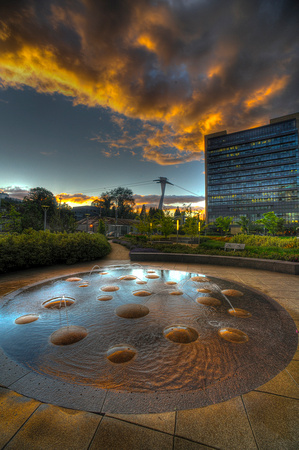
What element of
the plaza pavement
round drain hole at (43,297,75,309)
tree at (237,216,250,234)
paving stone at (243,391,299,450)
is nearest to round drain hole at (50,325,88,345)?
the plaza pavement

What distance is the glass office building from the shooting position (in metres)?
89.0

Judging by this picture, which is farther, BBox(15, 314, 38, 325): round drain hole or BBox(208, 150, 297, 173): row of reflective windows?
BBox(208, 150, 297, 173): row of reflective windows

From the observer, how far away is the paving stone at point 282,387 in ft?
7.02

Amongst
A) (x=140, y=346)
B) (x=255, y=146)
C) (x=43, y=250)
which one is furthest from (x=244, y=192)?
(x=140, y=346)

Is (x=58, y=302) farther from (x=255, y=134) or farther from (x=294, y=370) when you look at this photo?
(x=255, y=134)

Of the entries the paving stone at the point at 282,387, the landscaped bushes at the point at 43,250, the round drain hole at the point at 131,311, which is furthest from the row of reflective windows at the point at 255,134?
the paving stone at the point at 282,387

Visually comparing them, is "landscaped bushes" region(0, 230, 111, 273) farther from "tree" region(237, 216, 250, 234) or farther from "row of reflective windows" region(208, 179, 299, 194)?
"row of reflective windows" region(208, 179, 299, 194)

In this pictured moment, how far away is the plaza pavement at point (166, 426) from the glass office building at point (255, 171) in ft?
354

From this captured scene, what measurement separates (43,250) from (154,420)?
8.52 meters

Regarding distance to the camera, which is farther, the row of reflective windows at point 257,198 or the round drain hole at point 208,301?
the row of reflective windows at point 257,198

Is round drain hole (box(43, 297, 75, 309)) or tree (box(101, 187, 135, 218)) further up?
tree (box(101, 187, 135, 218))

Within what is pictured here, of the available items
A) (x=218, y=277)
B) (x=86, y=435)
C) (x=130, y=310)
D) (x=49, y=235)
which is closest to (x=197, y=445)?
(x=86, y=435)

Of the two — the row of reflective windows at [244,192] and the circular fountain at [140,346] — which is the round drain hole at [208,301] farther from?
the row of reflective windows at [244,192]

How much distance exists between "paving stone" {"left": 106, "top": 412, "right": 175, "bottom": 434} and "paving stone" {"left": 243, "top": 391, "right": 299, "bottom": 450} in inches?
30.2
